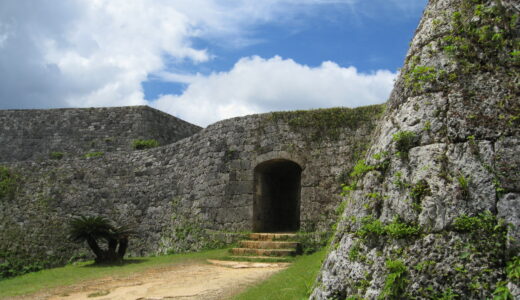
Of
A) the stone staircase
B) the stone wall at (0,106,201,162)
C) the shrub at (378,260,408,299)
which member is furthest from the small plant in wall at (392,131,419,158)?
the stone wall at (0,106,201,162)

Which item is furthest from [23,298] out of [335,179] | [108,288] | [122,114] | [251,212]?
[122,114]

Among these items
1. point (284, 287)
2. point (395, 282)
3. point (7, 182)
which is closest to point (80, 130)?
point (7, 182)

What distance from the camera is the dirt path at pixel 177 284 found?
6164 mm

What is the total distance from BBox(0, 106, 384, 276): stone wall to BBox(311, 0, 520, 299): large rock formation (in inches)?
251

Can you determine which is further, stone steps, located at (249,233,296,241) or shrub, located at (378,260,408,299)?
stone steps, located at (249,233,296,241)

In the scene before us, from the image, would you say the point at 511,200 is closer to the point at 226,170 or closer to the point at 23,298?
the point at 23,298

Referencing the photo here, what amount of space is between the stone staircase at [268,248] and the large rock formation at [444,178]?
5447 mm

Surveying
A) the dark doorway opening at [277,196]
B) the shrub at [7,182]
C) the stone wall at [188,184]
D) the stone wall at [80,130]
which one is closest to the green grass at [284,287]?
the stone wall at [188,184]

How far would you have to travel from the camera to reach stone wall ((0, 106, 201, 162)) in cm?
2028

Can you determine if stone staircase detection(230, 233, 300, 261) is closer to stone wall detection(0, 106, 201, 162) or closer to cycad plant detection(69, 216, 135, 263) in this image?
cycad plant detection(69, 216, 135, 263)

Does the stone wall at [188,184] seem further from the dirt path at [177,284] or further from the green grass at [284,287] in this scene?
the green grass at [284,287]

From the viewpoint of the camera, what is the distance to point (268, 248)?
9.36 metres

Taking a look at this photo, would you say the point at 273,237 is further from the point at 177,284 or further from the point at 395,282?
the point at 395,282

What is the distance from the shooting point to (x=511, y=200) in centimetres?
285
